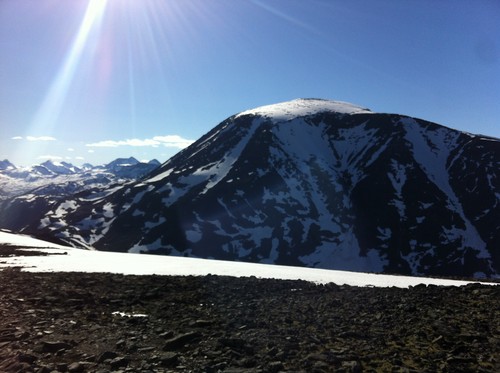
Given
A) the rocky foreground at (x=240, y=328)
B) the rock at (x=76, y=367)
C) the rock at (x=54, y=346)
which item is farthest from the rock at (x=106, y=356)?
the rock at (x=54, y=346)

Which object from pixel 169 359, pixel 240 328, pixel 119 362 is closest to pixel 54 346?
pixel 119 362

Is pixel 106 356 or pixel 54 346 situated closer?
pixel 106 356

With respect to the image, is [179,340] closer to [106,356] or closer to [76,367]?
[106,356]

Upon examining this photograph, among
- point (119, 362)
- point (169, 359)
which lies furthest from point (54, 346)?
point (169, 359)

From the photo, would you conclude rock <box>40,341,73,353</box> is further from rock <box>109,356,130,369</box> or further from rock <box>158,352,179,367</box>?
rock <box>158,352,179,367</box>

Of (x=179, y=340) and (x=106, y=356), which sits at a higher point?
(x=179, y=340)

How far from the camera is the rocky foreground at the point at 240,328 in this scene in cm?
895

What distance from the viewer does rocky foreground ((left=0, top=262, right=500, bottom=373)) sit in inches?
352

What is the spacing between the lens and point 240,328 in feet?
39.0

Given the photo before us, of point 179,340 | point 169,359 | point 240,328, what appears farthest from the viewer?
point 240,328

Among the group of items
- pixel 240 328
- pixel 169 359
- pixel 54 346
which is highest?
pixel 240 328

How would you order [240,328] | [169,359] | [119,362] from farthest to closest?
[240,328] → [169,359] → [119,362]

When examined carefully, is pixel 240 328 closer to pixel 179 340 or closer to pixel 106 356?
pixel 179 340

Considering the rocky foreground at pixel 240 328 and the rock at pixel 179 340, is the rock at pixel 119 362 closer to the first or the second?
the rocky foreground at pixel 240 328
